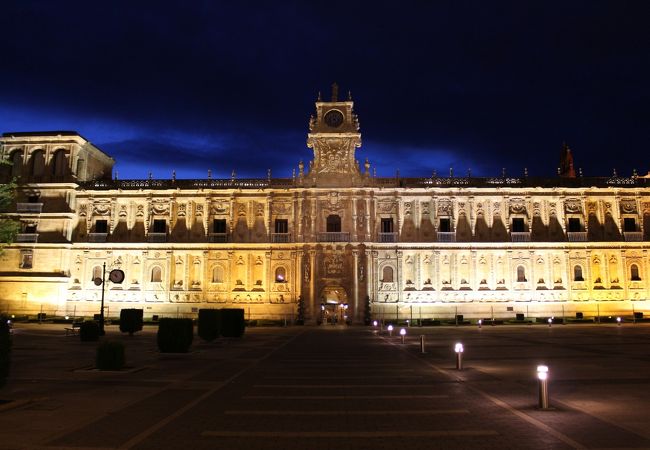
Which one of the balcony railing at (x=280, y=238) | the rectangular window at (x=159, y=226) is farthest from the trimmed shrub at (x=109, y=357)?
the rectangular window at (x=159, y=226)

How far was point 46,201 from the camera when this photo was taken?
199 ft

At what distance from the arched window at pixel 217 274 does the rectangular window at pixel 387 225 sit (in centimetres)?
1739

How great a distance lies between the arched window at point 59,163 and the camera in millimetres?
61044

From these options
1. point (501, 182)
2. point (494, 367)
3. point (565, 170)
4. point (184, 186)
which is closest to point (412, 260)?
point (501, 182)

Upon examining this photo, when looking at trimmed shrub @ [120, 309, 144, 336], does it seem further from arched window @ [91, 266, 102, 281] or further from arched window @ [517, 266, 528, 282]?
arched window @ [517, 266, 528, 282]

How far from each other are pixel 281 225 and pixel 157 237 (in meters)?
13.1

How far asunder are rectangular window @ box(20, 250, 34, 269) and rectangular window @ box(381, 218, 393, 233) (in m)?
36.5

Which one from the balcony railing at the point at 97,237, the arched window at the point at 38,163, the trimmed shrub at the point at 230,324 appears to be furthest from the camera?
the arched window at the point at 38,163

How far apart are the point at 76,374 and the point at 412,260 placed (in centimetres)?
4346

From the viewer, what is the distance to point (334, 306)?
62.7 m

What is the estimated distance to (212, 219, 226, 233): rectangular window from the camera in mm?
60656

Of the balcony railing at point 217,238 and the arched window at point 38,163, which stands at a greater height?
the arched window at point 38,163

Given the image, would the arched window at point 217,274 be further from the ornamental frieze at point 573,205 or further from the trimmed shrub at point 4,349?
the trimmed shrub at point 4,349

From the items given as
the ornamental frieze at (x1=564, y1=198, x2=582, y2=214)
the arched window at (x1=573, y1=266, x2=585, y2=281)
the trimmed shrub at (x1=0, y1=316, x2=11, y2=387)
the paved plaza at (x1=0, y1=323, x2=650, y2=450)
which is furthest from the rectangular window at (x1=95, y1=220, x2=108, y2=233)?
the trimmed shrub at (x1=0, y1=316, x2=11, y2=387)
